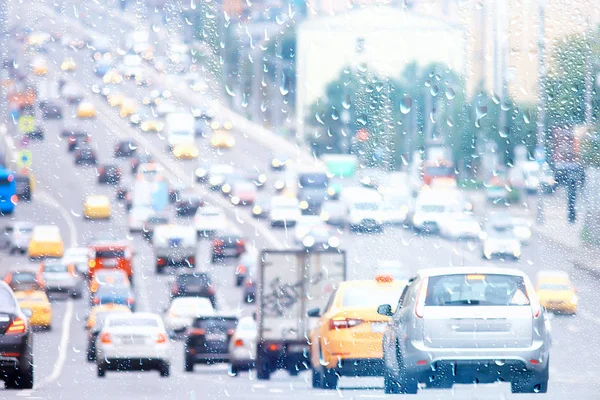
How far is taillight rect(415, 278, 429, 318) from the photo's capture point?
47.9 ft

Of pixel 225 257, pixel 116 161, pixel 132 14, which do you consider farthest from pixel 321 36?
pixel 132 14

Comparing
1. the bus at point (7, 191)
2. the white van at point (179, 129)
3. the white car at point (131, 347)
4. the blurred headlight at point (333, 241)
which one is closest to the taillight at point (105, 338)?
the white car at point (131, 347)

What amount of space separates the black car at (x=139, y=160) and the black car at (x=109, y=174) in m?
4.11

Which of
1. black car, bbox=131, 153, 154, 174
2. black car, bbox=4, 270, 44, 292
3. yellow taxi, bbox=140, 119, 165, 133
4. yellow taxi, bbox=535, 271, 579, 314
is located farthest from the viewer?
yellow taxi, bbox=140, 119, 165, 133

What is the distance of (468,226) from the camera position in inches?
3447

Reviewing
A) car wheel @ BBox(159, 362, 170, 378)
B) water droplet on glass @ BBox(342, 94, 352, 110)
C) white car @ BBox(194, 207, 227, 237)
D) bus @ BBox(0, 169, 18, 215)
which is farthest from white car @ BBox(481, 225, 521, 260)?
car wheel @ BBox(159, 362, 170, 378)

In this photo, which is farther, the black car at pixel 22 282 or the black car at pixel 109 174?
the black car at pixel 109 174

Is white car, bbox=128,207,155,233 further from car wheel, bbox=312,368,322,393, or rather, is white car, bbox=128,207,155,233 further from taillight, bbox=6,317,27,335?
taillight, bbox=6,317,27,335

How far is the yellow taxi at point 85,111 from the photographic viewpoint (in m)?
132

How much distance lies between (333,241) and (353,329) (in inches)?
2609

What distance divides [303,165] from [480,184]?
13644 mm

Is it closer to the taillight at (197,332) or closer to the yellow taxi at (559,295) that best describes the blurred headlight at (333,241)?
the yellow taxi at (559,295)

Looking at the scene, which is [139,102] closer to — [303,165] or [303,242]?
[303,165]

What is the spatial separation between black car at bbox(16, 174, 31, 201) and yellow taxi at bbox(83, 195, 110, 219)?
6.54 meters
